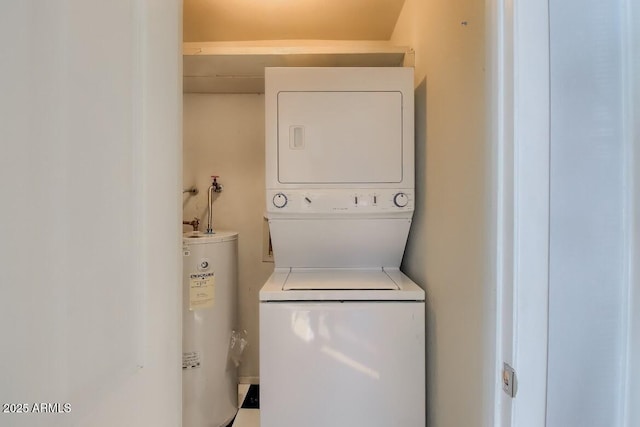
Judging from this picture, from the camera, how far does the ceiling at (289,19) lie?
5.60ft

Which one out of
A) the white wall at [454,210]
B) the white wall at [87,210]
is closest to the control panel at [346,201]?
the white wall at [454,210]

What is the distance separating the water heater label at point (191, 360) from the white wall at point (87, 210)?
30.7 inches

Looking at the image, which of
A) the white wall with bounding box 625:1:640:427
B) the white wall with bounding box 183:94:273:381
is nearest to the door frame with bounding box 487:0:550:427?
the white wall with bounding box 625:1:640:427

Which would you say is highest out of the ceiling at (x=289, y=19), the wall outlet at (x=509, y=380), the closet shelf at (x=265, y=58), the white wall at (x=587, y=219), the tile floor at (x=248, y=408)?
the ceiling at (x=289, y=19)

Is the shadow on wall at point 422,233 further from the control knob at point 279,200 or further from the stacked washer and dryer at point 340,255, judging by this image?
the control knob at point 279,200

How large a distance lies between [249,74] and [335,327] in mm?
1537

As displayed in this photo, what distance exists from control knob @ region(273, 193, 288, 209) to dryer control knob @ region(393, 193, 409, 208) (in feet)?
1.79

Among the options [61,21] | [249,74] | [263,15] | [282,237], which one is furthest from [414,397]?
[263,15]

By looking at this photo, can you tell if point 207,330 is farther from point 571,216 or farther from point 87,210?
point 571,216

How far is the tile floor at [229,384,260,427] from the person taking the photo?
5.97ft

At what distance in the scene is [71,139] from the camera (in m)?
0.53

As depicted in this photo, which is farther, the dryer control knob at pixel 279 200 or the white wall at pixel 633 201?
the dryer control knob at pixel 279 200

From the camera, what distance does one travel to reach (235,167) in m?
2.27

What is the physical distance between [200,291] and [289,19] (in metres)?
1.71
